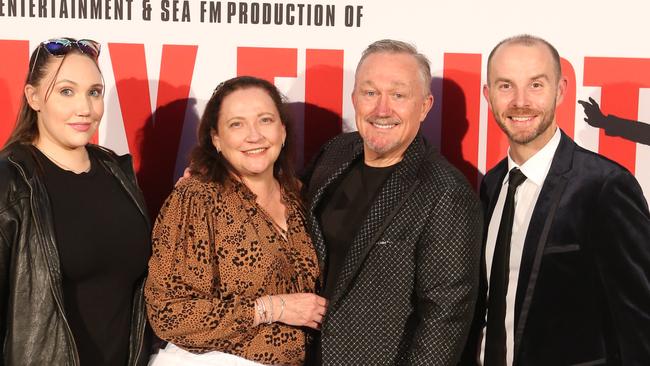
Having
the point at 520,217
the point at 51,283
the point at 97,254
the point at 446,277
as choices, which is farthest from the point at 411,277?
the point at 51,283

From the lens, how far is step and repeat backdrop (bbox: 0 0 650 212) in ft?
10.7

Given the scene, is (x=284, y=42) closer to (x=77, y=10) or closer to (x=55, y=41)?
(x=77, y=10)

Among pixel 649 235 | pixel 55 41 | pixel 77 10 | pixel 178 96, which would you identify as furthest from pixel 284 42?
pixel 649 235

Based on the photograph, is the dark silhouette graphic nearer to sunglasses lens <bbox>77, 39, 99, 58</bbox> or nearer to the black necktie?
the black necktie

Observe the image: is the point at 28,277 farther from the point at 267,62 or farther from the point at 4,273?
the point at 267,62

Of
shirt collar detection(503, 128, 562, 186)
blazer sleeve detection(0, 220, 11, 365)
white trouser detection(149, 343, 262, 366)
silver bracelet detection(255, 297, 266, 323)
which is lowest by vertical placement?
white trouser detection(149, 343, 262, 366)

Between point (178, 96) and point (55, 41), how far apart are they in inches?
35.6

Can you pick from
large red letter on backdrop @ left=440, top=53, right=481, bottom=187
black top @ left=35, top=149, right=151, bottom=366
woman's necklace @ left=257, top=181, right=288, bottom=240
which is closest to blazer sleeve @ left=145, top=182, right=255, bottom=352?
black top @ left=35, top=149, right=151, bottom=366

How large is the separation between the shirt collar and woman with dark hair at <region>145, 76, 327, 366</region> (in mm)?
806

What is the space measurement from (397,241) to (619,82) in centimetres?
156

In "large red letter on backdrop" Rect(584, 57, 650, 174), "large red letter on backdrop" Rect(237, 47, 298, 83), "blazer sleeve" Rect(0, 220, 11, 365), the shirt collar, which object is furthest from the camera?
"large red letter on backdrop" Rect(584, 57, 650, 174)

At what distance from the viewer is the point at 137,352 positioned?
262 cm

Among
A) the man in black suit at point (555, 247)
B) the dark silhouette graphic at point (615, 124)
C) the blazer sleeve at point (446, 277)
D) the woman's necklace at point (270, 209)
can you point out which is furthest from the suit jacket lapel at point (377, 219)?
the dark silhouette graphic at point (615, 124)

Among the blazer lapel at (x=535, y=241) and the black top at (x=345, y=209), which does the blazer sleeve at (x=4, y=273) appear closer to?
the black top at (x=345, y=209)
